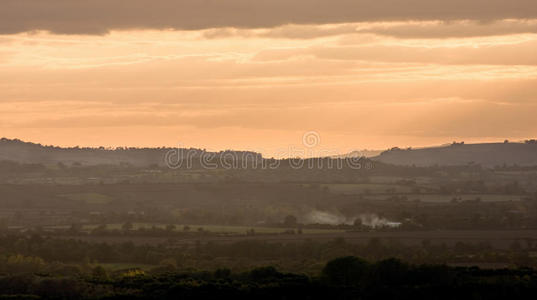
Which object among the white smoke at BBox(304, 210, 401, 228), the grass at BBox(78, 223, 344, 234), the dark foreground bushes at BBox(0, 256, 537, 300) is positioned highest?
the white smoke at BBox(304, 210, 401, 228)

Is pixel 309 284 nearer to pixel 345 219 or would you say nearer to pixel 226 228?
pixel 226 228

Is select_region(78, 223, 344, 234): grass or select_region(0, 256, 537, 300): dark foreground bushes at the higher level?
select_region(78, 223, 344, 234): grass

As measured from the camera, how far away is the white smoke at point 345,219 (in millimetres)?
168913

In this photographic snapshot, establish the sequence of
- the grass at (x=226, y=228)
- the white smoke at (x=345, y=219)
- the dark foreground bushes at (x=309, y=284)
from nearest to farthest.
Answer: the dark foreground bushes at (x=309, y=284) < the grass at (x=226, y=228) < the white smoke at (x=345, y=219)

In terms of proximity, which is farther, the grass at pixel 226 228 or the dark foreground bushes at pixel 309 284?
the grass at pixel 226 228

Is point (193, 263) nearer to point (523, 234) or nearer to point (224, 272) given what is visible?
point (224, 272)

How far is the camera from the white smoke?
168913 mm

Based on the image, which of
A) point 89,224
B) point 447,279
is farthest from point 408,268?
point 89,224

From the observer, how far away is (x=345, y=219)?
7244 inches

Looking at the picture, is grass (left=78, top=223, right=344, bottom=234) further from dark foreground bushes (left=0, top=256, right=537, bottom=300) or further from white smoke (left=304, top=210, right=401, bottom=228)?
dark foreground bushes (left=0, top=256, right=537, bottom=300)

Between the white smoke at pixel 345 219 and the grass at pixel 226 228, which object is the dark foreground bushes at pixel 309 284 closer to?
the grass at pixel 226 228

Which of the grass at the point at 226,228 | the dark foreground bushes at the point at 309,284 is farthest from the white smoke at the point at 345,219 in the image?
the dark foreground bushes at the point at 309,284

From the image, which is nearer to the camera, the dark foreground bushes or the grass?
the dark foreground bushes

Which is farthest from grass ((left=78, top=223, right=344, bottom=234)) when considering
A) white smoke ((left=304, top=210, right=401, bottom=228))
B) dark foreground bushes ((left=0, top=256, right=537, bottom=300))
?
dark foreground bushes ((left=0, top=256, right=537, bottom=300))
